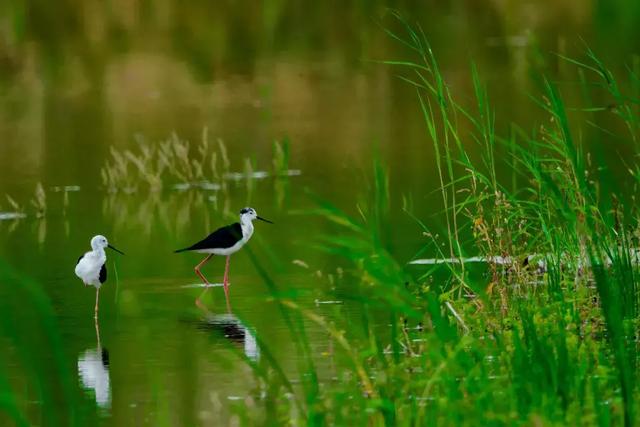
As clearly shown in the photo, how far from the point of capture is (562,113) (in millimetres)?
6117

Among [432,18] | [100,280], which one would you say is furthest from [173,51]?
[100,280]

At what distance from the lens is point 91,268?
925 centimetres

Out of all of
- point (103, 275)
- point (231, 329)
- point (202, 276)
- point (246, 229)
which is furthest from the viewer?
point (246, 229)

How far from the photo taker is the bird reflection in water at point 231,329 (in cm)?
768

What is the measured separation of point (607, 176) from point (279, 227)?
5.47 meters

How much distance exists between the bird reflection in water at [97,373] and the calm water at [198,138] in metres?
0.02

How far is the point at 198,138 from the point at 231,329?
783 centimetres

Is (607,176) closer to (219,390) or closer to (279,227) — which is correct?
(219,390)

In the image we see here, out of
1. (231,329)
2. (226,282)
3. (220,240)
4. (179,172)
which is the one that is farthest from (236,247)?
(179,172)

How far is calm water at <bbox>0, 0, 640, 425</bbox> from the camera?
24.7 feet

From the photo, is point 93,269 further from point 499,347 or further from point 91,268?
point 499,347

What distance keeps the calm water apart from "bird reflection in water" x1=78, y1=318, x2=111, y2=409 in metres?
0.02

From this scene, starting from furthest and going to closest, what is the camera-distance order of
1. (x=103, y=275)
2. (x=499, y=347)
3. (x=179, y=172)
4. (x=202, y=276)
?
(x=179, y=172)
(x=202, y=276)
(x=103, y=275)
(x=499, y=347)

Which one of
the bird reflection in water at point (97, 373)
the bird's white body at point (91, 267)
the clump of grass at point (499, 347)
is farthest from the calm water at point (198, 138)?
the clump of grass at point (499, 347)
